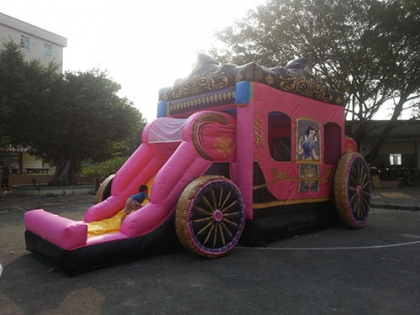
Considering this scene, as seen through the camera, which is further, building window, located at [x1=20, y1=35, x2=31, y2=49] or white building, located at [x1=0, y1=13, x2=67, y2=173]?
building window, located at [x1=20, y1=35, x2=31, y2=49]

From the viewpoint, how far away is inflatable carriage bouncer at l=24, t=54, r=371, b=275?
538 cm

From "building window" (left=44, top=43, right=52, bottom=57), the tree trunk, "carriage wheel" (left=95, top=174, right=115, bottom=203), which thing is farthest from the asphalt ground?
"building window" (left=44, top=43, right=52, bottom=57)

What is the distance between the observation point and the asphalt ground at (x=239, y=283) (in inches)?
146

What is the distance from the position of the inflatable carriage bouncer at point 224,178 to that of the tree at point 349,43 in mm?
9035

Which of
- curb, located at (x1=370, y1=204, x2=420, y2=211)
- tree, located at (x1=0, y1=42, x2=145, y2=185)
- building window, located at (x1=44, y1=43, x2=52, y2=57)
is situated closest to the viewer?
curb, located at (x1=370, y1=204, x2=420, y2=211)

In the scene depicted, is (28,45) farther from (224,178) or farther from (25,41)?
(224,178)

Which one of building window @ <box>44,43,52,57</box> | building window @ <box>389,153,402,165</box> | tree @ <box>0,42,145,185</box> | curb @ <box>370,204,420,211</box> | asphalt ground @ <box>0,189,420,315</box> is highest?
building window @ <box>44,43,52,57</box>

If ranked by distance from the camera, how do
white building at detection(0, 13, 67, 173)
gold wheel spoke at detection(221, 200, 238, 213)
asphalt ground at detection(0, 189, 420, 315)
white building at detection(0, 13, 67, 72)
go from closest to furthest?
asphalt ground at detection(0, 189, 420, 315)
gold wheel spoke at detection(221, 200, 238, 213)
white building at detection(0, 13, 67, 173)
white building at detection(0, 13, 67, 72)

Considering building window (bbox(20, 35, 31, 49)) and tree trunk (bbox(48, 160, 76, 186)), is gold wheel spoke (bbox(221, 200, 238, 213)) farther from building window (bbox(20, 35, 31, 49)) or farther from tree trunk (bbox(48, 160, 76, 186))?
building window (bbox(20, 35, 31, 49))

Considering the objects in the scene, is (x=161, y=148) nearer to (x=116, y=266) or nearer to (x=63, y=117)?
(x=116, y=266)

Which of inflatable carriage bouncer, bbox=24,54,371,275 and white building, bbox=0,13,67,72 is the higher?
white building, bbox=0,13,67,72

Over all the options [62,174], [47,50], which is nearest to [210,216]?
[62,174]

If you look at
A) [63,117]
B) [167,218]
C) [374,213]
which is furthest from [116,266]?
[63,117]

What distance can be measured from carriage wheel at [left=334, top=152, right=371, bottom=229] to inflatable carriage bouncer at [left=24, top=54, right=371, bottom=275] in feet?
0.08
